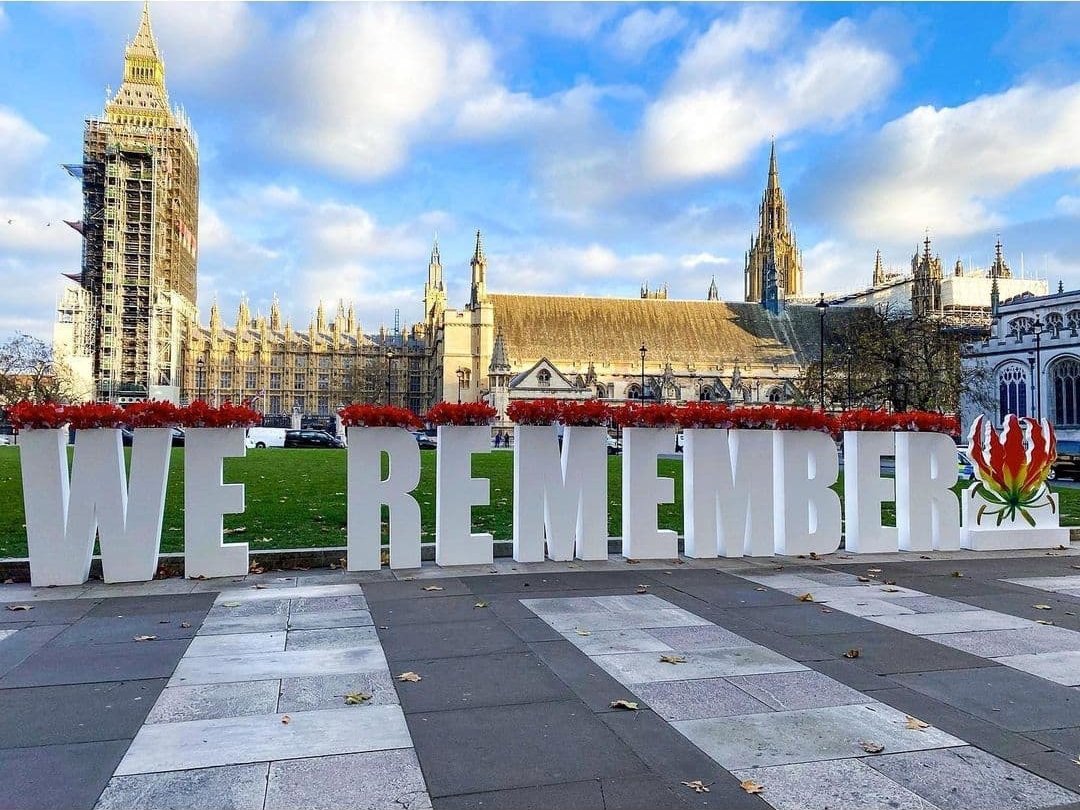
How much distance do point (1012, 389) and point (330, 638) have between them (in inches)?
2116

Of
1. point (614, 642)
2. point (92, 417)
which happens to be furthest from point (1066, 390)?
point (92, 417)

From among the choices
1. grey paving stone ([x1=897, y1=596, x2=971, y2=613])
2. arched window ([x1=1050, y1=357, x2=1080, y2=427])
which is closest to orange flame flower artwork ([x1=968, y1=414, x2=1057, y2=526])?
grey paving stone ([x1=897, y1=596, x2=971, y2=613])

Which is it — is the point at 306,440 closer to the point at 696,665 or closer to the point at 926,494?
the point at 926,494

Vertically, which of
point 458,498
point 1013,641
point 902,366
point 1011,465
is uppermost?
point 902,366

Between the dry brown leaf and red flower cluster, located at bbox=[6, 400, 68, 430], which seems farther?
red flower cluster, located at bbox=[6, 400, 68, 430]

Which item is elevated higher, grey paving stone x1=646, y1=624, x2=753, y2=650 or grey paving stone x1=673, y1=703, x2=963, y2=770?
grey paving stone x1=646, y1=624, x2=753, y2=650

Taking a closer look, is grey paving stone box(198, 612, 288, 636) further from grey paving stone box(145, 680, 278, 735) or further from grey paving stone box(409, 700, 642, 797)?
grey paving stone box(409, 700, 642, 797)

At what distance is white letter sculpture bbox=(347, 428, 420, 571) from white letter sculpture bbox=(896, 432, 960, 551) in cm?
647

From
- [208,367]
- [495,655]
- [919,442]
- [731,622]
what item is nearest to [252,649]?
[495,655]

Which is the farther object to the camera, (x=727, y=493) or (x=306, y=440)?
(x=306, y=440)

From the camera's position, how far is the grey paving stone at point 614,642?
5.78 m

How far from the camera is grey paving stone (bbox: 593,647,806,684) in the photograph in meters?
5.16

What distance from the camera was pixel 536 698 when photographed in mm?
4688

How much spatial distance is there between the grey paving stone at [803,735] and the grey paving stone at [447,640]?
6.13ft
